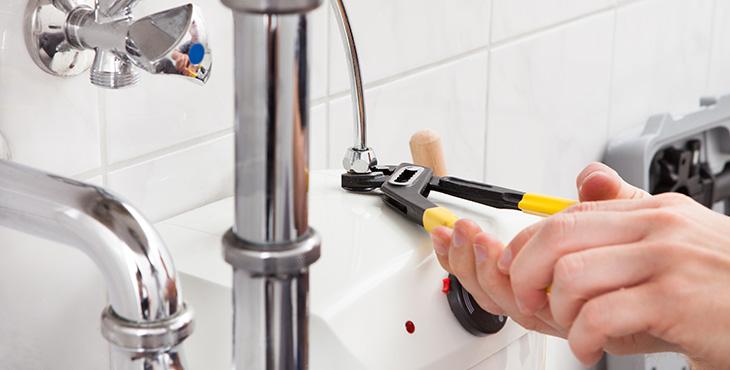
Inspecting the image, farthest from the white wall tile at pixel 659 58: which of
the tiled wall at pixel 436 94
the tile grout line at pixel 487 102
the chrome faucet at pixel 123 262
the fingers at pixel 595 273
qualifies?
the chrome faucet at pixel 123 262

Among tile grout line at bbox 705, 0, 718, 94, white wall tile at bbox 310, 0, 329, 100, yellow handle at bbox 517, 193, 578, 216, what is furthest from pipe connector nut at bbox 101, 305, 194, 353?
tile grout line at bbox 705, 0, 718, 94

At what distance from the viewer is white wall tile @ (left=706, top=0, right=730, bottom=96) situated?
1.49 metres

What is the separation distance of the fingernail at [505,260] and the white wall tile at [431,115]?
Answer: 38cm

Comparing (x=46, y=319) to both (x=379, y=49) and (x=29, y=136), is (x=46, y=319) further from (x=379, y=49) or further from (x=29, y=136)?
(x=379, y=49)

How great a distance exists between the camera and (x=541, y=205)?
0.69 meters

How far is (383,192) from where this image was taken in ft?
2.42

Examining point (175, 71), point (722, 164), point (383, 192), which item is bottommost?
point (722, 164)

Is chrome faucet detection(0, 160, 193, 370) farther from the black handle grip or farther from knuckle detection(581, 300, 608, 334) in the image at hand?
the black handle grip

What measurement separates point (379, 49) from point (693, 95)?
70cm

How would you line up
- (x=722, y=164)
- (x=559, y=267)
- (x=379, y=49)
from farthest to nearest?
(x=722, y=164), (x=379, y=49), (x=559, y=267)

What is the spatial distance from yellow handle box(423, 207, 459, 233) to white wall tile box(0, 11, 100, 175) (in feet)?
0.71

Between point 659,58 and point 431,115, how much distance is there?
1.61ft

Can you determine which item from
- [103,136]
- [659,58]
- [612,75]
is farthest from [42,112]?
[659,58]

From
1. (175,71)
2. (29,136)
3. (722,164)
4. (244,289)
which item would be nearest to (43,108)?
(29,136)
